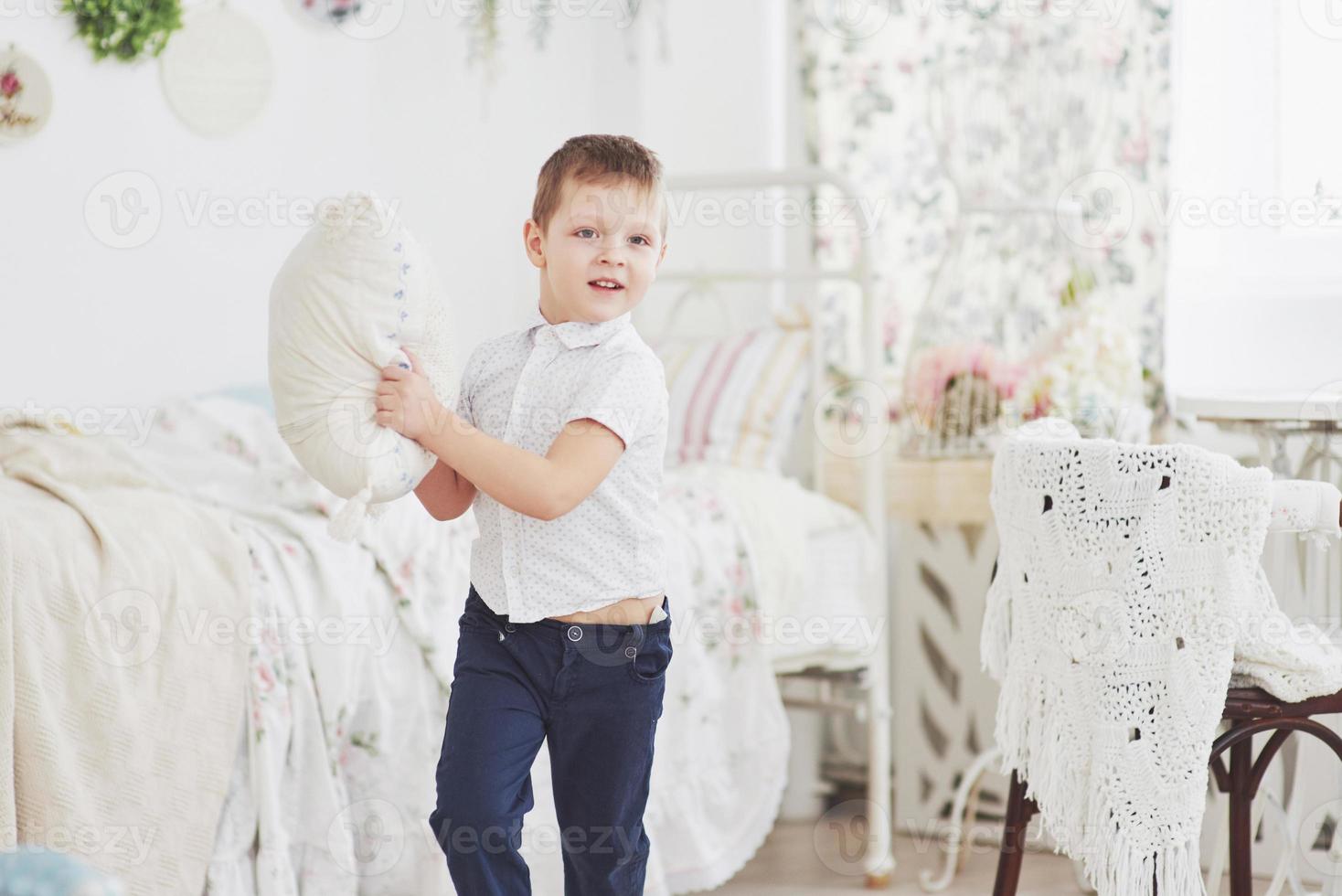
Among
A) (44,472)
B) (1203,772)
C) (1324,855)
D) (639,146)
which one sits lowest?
(1324,855)

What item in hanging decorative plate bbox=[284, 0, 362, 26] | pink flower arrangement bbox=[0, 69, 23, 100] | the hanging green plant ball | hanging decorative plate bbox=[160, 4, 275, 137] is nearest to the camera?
pink flower arrangement bbox=[0, 69, 23, 100]

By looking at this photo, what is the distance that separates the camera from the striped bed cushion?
2.85 m

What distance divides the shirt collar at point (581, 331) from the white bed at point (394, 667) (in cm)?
69

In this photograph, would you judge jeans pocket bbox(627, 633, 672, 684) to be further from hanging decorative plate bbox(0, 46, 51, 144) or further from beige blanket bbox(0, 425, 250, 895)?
hanging decorative plate bbox(0, 46, 51, 144)

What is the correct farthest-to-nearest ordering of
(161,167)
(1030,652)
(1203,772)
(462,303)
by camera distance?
(462,303) < (161,167) < (1030,652) < (1203,772)

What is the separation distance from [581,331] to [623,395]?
0.33 ft

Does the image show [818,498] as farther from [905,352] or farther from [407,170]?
[407,170]

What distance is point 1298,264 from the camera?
109 inches

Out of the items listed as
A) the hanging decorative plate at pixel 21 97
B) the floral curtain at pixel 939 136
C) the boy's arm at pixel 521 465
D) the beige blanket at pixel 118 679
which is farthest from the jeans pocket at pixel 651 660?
the hanging decorative plate at pixel 21 97

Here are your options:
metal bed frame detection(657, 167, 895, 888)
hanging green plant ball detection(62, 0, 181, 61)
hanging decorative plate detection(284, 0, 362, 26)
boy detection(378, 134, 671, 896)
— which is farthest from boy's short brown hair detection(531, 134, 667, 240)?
hanging decorative plate detection(284, 0, 362, 26)

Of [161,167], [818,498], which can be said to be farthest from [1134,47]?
[161,167]

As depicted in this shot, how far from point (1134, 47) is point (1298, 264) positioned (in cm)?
54

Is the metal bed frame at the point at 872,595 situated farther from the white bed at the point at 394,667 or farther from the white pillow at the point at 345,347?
the white pillow at the point at 345,347

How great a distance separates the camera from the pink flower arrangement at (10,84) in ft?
8.01
